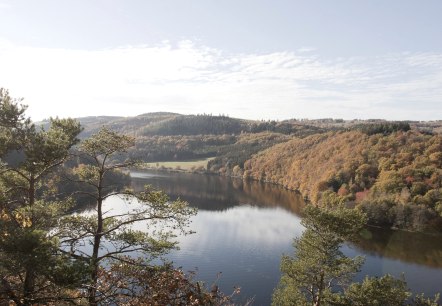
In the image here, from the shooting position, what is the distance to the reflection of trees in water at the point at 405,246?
54469 millimetres

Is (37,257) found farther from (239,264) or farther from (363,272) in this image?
(363,272)

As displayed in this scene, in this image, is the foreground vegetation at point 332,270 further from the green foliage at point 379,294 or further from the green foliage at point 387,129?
the green foliage at point 387,129

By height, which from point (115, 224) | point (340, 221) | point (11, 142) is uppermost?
point (11, 142)

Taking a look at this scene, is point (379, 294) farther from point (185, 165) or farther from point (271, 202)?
point (185, 165)

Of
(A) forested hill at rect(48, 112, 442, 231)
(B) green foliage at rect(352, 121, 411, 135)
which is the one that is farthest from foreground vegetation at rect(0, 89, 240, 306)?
(B) green foliage at rect(352, 121, 411, 135)

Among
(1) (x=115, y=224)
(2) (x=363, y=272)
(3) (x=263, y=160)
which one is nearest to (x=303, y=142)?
(3) (x=263, y=160)

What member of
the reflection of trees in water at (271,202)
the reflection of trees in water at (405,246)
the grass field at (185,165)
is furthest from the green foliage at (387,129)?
the grass field at (185,165)

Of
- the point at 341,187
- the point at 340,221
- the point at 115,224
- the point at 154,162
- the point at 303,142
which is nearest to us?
the point at 115,224

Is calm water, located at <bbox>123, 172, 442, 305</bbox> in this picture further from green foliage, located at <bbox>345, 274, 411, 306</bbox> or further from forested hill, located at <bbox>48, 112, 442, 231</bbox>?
green foliage, located at <bbox>345, 274, 411, 306</bbox>

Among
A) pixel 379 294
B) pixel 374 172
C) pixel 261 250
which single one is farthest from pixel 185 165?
pixel 379 294

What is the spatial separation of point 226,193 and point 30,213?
98.6 meters

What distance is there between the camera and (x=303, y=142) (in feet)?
477

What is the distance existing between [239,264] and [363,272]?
48.9 feet

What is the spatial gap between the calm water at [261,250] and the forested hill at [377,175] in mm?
5914
